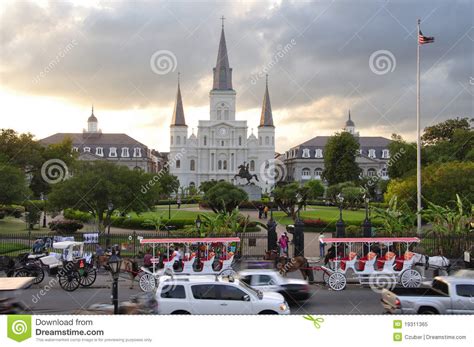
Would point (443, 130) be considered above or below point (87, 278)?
above

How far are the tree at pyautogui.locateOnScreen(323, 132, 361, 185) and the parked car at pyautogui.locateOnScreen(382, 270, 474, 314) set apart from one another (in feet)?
194

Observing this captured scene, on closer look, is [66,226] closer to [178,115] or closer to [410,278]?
[410,278]

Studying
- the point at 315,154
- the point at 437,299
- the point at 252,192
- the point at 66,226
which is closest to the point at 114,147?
the point at 315,154

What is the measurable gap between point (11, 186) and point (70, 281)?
77.4 ft

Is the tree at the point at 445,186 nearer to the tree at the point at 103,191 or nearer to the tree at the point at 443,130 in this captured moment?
the tree at the point at 103,191

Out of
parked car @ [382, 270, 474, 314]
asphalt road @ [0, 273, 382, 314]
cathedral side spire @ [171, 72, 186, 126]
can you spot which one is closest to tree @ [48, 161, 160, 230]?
asphalt road @ [0, 273, 382, 314]

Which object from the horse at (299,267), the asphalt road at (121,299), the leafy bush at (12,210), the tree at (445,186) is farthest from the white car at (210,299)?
the leafy bush at (12,210)

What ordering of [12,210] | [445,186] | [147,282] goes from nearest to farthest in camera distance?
[147,282] → [445,186] → [12,210]

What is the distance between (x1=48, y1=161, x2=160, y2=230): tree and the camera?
3075cm

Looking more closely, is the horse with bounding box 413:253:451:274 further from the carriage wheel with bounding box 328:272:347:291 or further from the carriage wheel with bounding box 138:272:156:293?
the carriage wheel with bounding box 138:272:156:293

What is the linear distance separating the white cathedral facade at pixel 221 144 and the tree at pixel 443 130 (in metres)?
38.3

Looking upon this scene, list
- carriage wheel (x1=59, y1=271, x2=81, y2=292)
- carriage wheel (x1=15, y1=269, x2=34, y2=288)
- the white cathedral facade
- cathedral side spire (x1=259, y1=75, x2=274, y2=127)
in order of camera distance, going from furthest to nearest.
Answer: the white cathedral facade < cathedral side spire (x1=259, y1=75, x2=274, y2=127) < carriage wheel (x1=15, y1=269, x2=34, y2=288) < carriage wheel (x1=59, y1=271, x2=81, y2=292)

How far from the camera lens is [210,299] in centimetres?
1220
